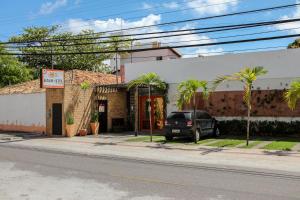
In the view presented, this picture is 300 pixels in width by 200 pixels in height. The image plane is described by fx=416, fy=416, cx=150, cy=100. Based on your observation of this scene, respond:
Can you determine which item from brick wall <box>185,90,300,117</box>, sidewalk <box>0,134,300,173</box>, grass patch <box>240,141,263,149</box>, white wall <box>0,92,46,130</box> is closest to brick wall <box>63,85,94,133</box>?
white wall <box>0,92,46,130</box>

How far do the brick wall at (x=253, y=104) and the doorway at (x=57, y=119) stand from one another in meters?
8.52

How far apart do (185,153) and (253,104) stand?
8454 millimetres

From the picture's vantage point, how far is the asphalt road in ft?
27.9

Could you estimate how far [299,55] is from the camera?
73.3ft

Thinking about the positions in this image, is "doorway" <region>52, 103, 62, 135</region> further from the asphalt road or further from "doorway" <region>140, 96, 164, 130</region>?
the asphalt road

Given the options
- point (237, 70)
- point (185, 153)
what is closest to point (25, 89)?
point (237, 70)

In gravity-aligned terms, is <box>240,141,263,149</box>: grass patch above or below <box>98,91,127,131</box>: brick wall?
below

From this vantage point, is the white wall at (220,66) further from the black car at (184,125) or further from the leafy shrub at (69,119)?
the leafy shrub at (69,119)

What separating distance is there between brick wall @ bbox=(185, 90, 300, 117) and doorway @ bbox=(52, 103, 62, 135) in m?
8.52

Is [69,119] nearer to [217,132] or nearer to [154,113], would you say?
[154,113]

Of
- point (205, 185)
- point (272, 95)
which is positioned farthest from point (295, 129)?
point (205, 185)

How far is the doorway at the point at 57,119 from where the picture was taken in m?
25.5

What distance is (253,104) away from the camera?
23.8m

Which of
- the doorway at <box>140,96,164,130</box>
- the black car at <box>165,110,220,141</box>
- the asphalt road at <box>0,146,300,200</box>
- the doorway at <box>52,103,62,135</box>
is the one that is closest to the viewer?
the asphalt road at <box>0,146,300,200</box>
